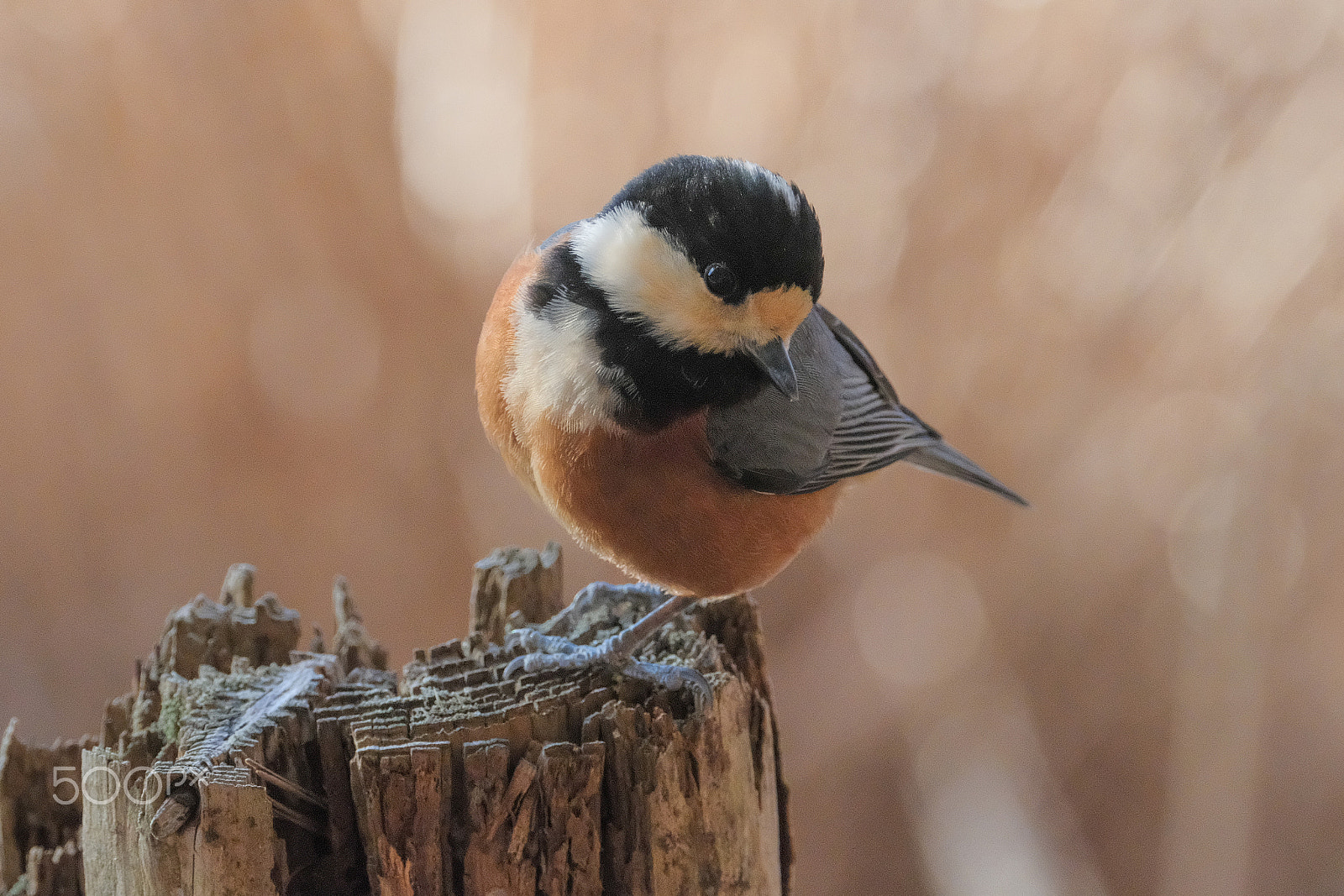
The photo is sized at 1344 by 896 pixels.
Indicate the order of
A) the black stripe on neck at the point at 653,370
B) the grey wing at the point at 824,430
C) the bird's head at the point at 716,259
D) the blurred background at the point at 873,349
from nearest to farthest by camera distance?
1. the bird's head at the point at 716,259
2. the black stripe on neck at the point at 653,370
3. the grey wing at the point at 824,430
4. the blurred background at the point at 873,349

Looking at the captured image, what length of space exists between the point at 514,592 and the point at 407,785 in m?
0.75

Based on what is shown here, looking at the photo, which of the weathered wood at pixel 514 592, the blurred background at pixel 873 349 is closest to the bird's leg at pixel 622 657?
the weathered wood at pixel 514 592

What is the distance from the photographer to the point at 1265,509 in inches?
108

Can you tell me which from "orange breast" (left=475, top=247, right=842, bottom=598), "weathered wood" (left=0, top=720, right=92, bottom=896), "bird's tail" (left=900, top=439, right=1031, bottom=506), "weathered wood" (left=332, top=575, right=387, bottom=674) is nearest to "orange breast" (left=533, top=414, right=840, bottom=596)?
"orange breast" (left=475, top=247, right=842, bottom=598)

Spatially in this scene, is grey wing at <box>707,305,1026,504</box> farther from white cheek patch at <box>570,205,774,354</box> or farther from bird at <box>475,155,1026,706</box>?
white cheek patch at <box>570,205,774,354</box>

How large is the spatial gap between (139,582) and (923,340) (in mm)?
2560

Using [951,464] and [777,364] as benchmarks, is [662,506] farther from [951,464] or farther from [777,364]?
[951,464]

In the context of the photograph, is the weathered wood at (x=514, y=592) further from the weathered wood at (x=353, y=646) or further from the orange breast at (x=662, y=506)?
the orange breast at (x=662, y=506)

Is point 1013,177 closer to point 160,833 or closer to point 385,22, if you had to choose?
point 385,22

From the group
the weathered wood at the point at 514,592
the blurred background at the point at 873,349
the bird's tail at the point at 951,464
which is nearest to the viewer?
the weathered wood at the point at 514,592

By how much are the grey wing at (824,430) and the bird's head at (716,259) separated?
157mm

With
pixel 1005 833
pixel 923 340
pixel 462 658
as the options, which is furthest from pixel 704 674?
pixel 1005 833

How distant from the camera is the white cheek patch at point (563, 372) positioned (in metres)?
1.48

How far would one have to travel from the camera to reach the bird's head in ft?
4.41
